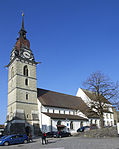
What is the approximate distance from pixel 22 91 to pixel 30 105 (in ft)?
12.8

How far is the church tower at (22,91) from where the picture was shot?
37.1 metres

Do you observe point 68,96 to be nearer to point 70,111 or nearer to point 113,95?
point 70,111

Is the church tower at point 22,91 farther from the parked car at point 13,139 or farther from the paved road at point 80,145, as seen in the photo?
the paved road at point 80,145

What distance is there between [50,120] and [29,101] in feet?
23.3

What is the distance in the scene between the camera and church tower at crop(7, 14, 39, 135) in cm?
3708

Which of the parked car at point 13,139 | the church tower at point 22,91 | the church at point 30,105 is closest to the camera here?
the parked car at point 13,139

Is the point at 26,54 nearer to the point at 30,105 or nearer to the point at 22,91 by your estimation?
the point at 22,91

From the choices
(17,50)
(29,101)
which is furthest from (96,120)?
(17,50)

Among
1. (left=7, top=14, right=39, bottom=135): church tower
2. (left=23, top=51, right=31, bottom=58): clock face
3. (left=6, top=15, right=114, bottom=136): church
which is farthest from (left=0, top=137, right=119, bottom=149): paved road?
(left=23, top=51, right=31, bottom=58): clock face

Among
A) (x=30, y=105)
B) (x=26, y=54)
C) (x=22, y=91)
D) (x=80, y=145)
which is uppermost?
(x=26, y=54)

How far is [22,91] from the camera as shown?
4019cm

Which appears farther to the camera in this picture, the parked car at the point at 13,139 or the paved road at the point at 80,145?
the parked car at the point at 13,139

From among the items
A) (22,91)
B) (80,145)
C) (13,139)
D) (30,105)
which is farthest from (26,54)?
(80,145)

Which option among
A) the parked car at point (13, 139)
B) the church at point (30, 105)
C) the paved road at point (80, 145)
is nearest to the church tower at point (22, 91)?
the church at point (30, 105)
